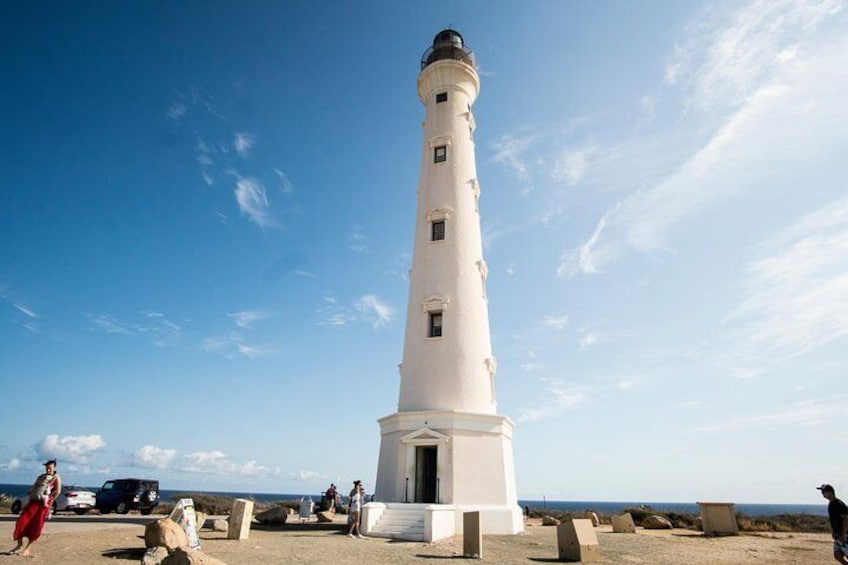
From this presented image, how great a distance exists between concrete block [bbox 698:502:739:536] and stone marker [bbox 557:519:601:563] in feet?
35.3

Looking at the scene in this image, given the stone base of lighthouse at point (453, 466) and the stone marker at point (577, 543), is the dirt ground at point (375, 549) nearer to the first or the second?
the stone marker at point (577, 543)

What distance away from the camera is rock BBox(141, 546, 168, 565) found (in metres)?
9.40

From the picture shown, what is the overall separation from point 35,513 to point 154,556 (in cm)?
278

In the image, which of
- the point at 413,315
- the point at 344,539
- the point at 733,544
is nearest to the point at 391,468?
the point at 344,539

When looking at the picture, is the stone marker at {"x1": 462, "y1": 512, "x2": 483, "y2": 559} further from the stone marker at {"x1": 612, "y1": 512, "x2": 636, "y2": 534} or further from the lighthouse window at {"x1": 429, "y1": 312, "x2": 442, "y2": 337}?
the stone marker at {"x1": 612, "y1": 512, "x2": 636, "y2": 534}

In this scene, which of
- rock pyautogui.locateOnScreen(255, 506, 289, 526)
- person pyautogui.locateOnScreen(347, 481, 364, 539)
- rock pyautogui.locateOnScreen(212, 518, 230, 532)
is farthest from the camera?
rock pyautogui.locateOnScreen(255, 506, 289, 526)

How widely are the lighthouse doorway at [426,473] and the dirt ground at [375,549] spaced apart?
9.91 ft

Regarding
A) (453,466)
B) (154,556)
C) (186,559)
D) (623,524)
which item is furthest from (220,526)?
(623,524)

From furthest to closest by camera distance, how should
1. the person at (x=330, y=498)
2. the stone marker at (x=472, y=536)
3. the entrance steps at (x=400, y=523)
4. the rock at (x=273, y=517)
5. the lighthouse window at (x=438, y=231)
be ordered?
the person at (x=330, y=498) < the lighthouse window at (x=438, y=231) < the rock at (x=273, y=517) < the entrance steps at (x=400, y=523) < the stone marker at (x=472, y=536)

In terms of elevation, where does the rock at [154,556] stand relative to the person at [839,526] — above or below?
below

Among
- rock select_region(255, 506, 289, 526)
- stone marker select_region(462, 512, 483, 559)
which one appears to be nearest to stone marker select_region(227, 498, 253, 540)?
stone marker select_region(462, 512, 483, 559)

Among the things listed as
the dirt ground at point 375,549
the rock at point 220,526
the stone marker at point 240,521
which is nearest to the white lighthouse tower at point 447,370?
the dirt ground at point 375,549

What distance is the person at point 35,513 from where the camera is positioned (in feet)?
33.3

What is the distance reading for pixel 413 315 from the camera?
2320cm
